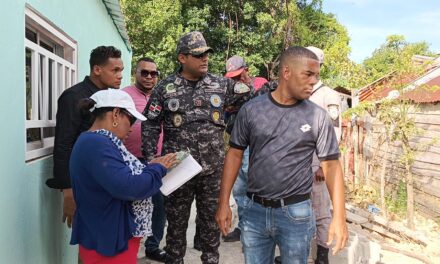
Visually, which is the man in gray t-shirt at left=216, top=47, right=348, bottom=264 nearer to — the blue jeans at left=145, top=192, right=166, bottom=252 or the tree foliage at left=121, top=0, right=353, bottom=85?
the blue jeans at left=145, top=192, right=166, bottom=252

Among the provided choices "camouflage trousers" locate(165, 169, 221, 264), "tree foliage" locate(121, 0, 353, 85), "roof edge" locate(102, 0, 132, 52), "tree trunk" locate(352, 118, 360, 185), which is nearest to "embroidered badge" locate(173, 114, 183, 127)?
"camouflage trousers" locate(165, 169, 221, 264)

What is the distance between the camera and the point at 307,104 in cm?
245

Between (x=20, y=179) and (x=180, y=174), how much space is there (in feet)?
3.09

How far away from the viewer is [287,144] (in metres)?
2.38

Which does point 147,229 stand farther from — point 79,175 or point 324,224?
point 324,224

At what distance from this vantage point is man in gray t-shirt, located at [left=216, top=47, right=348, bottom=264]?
236cm

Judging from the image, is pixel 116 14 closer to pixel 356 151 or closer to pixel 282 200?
pixel 356 151

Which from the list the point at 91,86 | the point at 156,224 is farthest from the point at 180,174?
the point at 156,224

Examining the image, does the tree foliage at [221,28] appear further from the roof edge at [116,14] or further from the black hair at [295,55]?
the black hair at [295,55]

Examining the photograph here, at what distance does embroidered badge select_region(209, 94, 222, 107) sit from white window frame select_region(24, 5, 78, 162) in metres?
Answer: 1.30

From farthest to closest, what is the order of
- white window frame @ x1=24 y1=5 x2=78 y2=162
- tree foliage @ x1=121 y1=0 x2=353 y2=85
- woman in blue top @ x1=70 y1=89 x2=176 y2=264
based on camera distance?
tree foliage @ x1=121 y1=0 x2=353 y2=85 → white window frame @ x1=24 y1=5 x2=78 y2=162 → woman in blue top @ x1=70 y1=89 x2=176 y2=264

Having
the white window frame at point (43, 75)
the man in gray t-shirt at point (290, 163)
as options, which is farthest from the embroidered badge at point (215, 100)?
the white window frame at point (43, 75)

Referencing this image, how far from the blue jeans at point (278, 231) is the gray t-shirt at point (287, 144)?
0.10m

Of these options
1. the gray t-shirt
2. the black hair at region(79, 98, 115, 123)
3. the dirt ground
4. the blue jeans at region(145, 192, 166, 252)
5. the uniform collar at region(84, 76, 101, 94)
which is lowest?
the dirt ground
